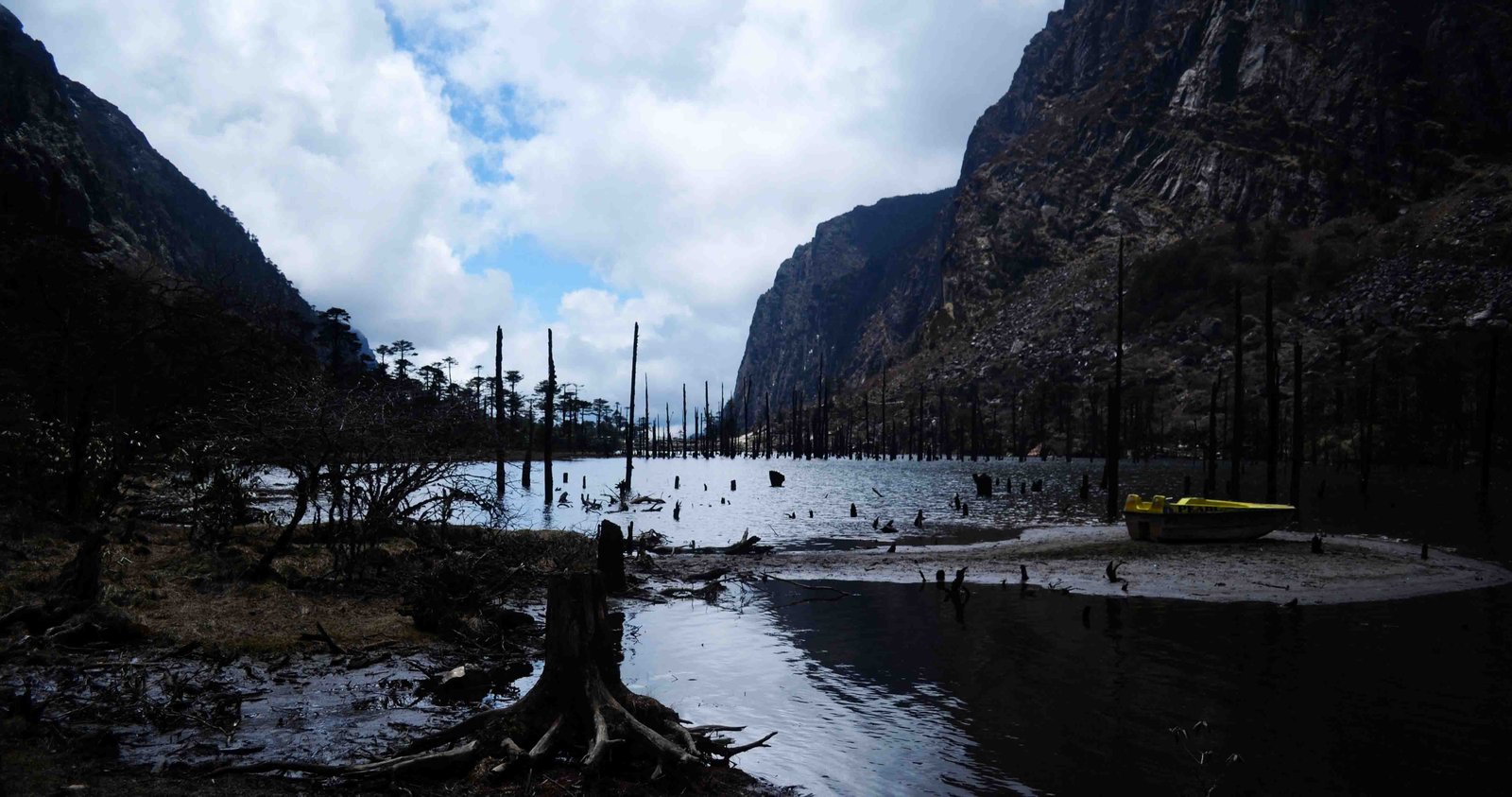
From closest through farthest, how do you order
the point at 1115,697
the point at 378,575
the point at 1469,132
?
the point at 1115,697 → the point at 378,575 → the point at 1469,132

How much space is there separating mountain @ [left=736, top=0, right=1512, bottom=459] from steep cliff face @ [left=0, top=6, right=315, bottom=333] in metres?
110

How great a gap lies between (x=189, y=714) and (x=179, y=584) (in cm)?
638

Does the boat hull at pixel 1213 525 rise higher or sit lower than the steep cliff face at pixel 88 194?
lower

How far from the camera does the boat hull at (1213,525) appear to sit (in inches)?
984

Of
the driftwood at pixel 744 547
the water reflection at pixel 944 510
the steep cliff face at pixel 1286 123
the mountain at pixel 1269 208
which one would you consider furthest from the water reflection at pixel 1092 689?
the steep cliff face at pixel 1286 123

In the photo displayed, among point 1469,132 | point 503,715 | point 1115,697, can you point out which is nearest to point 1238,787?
point 1115,697

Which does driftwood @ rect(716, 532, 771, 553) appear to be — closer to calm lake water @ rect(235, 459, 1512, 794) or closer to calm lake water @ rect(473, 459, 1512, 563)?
calm lake water @ rect(473, 459, 1512, 563)

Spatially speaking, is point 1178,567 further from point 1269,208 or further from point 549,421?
point 1269,208

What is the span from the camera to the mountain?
366 ft

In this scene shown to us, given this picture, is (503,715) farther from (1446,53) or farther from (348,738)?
(1446,53)

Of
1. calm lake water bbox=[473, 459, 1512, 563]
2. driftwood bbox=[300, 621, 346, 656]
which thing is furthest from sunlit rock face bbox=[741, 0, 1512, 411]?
driftwood bbox=[300, 621, 346, 656]

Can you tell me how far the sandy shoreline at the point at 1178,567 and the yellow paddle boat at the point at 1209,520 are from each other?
0.40m

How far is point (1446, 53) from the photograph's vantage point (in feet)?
499

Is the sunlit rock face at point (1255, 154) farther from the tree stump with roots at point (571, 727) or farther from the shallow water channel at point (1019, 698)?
the tree stump with roots at point (571, 727)
